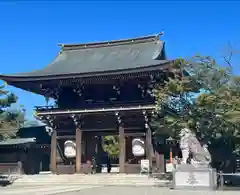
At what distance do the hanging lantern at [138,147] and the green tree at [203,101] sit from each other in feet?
10.5

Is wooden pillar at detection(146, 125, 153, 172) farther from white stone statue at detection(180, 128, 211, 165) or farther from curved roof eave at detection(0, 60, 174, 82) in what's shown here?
white stone statue at detection(180, 128, 211, 165)

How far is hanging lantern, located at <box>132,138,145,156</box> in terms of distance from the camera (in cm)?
2617

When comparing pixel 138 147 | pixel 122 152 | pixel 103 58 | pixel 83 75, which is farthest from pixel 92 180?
pixel 103 58

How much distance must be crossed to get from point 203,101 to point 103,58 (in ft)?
46.9

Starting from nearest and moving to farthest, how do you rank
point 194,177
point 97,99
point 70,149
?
1. point 194,177
2. point 70,149
3. point 97,99

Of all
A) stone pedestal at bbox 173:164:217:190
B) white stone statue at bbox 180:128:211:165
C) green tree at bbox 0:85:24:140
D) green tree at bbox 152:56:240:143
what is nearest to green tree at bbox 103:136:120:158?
green tree at bbox 0:85:24:140

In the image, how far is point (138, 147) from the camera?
2625cm

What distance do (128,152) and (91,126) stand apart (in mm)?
4131

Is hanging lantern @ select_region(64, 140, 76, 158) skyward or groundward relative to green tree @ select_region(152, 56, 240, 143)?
groundward

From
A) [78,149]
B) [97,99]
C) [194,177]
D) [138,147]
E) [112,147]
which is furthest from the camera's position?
[112,147]

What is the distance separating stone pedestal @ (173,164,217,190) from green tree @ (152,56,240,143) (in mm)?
3338

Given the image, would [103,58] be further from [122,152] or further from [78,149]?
[122,152]

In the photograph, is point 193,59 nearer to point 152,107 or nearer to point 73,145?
point 152,107

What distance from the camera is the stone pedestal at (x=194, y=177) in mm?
18062
